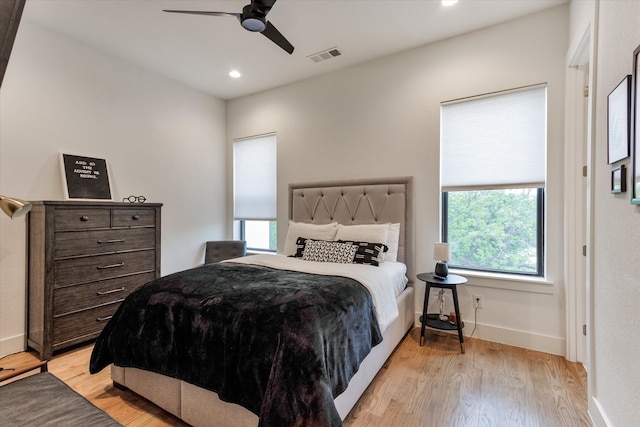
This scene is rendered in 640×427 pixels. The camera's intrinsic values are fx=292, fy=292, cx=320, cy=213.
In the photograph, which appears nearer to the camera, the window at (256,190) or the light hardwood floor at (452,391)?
the light hardwood floor at (452,391)

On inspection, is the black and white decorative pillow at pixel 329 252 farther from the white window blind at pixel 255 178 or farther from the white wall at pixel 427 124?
the white window blind at pixel 255 178

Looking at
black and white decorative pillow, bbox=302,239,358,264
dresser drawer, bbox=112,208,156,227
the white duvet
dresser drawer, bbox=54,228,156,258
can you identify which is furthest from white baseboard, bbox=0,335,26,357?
black and white decorative pillow, bbox=302,239,358,264

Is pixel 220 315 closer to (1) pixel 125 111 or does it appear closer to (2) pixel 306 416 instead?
(2) pixel 306 416

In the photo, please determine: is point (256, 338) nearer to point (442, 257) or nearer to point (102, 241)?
point (442, 257)

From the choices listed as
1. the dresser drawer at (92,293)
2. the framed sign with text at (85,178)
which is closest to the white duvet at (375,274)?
the dresser drawer at (92,293)

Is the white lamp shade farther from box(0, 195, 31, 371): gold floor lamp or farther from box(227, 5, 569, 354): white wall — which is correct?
box(0, 195, 31, 371): gold floor lamp

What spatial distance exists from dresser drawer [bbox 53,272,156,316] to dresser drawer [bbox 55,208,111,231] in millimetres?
536

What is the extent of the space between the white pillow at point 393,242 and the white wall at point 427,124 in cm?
25

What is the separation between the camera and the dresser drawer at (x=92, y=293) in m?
2.54

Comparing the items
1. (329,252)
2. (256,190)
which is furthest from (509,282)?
(256,190)

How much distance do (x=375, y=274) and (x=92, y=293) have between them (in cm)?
263

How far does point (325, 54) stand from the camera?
3.34 meters

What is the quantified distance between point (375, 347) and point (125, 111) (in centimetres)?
372

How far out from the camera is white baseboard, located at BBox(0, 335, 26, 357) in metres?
2.56
